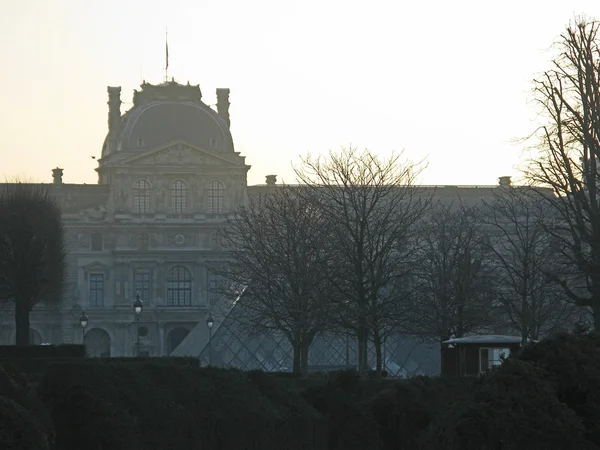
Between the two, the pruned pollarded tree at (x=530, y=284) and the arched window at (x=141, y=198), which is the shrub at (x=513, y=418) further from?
the arched window at (x=141, y=198)

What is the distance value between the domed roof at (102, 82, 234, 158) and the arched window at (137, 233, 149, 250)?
627 cm

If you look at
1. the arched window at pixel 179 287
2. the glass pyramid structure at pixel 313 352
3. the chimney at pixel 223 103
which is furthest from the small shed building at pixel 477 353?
the chimney at pixel 223 103

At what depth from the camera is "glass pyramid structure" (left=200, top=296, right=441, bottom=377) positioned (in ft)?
207

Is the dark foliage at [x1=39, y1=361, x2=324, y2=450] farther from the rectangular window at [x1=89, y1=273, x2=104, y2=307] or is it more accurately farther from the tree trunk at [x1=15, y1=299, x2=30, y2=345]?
the rectangular window at [x1=89, y1=273, x2=104, y2=307]

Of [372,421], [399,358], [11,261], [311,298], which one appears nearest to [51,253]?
[11,261]

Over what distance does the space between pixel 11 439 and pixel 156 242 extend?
101 m

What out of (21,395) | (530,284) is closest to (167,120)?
(530,284)

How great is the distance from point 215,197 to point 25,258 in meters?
57.7

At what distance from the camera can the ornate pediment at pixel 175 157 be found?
116 m

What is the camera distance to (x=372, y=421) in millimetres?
26219

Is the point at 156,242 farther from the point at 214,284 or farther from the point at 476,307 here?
the point at 476,307

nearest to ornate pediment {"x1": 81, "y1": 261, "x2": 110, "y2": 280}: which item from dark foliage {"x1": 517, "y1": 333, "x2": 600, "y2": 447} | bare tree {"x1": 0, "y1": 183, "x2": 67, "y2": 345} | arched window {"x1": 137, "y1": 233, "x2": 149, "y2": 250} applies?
arched window {"x1": 137, "y1": 233, "x2": 149, "y2": 250}

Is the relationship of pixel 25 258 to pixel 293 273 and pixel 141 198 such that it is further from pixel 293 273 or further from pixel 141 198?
pixel 141 198

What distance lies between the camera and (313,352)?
67.4m
